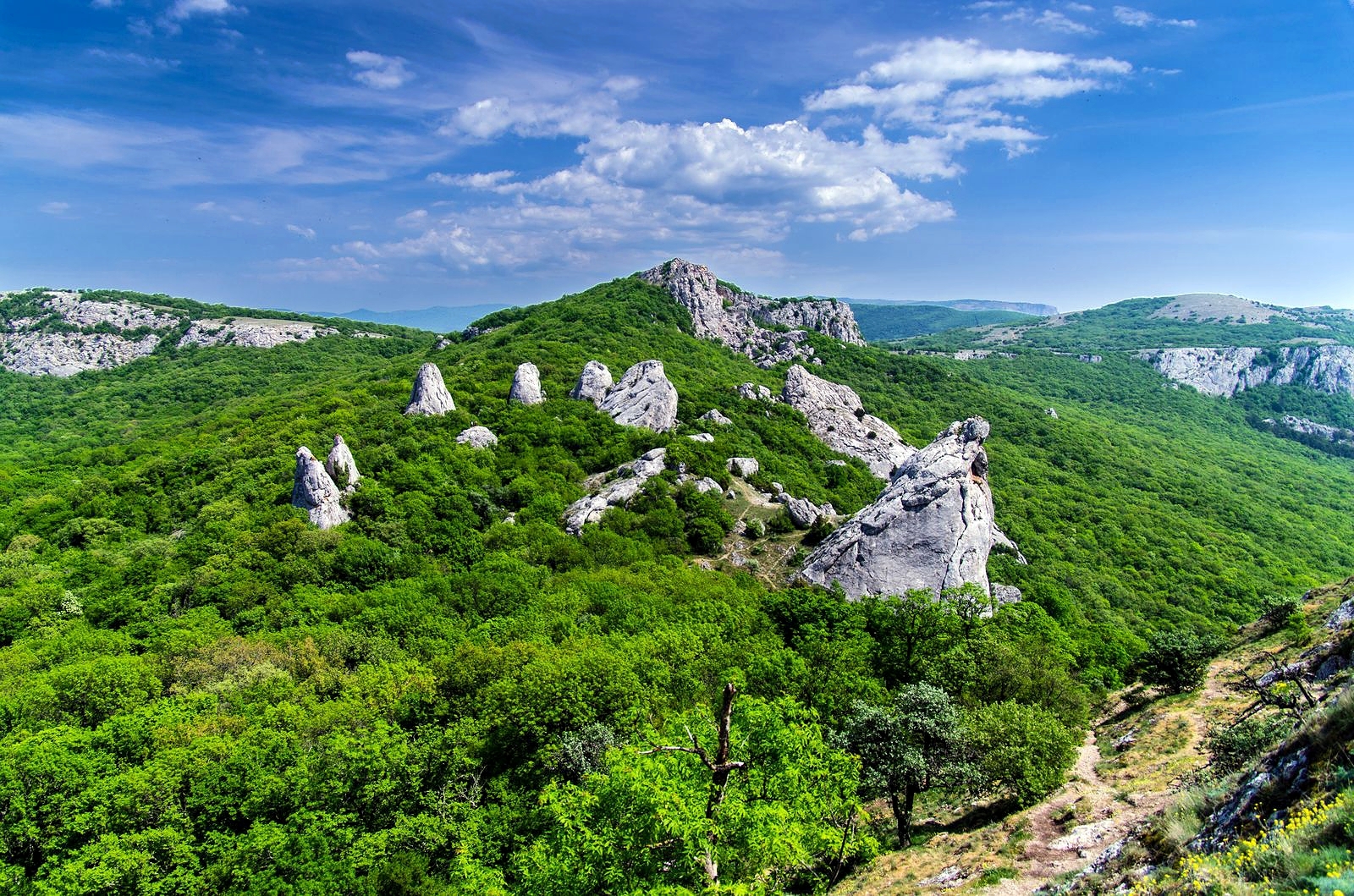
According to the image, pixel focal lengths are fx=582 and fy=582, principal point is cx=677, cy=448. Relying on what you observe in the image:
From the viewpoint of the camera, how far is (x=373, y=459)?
70.1 meters

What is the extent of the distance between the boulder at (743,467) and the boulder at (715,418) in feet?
42.5

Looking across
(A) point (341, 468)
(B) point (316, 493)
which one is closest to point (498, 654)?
(B) point (316, 493)

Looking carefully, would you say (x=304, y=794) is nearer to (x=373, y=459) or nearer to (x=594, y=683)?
(x=594, y=683)

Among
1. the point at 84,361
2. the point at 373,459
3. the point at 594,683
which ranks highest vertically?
the point at 84,361

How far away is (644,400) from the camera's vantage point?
8881 cm

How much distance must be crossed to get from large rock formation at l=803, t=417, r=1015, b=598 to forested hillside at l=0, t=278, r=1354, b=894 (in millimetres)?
6129

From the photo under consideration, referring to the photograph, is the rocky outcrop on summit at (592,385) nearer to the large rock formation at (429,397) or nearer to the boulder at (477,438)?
the boulder at (477,438)

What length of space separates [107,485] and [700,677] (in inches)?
3028

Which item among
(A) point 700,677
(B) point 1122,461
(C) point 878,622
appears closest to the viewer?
(A) point 700,677

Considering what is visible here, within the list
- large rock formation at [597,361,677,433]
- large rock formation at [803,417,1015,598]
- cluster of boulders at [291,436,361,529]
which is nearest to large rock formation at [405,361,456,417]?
cluster of boulders at [291,436,361,529]

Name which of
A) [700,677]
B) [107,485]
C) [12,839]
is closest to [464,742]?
[700,677]

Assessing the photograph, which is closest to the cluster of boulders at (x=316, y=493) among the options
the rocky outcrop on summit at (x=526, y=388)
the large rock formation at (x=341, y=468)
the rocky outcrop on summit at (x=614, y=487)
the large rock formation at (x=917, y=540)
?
the large rock formation at (x=341, y=468)

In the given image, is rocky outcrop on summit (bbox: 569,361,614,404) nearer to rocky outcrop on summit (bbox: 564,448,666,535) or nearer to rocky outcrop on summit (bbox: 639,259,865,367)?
rocky outcrop on summit (bbox: 564,448,666,535)

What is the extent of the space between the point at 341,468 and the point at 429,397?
69.4ft
